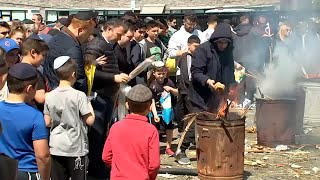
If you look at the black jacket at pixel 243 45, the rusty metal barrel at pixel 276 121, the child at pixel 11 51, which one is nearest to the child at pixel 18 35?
the child at pixel 11 51

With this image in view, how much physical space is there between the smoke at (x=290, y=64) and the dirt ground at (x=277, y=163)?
1.53 metres

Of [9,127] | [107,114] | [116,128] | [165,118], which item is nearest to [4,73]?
[9,127]

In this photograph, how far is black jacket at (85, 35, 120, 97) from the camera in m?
6.59

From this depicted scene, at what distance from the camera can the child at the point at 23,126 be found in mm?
4051

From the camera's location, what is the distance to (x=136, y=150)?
4.53 m

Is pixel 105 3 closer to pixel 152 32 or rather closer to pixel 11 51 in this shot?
pixel 152 32

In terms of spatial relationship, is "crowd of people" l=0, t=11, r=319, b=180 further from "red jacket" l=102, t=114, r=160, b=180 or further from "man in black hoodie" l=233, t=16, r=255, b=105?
"man in black hoodie" l=233, t=16, r=255, b=105

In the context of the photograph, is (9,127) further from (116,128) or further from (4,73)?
(116,128)

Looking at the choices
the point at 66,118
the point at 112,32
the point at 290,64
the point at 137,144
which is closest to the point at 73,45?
the point at 66,118

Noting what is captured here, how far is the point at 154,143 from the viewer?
453 centimetres

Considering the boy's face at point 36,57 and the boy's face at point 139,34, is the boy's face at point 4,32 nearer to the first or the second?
the boy's face at point 139,34

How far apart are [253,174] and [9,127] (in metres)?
4.44

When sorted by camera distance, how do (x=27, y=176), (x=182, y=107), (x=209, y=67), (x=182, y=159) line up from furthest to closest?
(x=182, y=107) < (x=182, y=159) < (x=209, y=67) < (x=27, y=176)

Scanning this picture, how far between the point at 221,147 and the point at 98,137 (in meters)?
1.52
